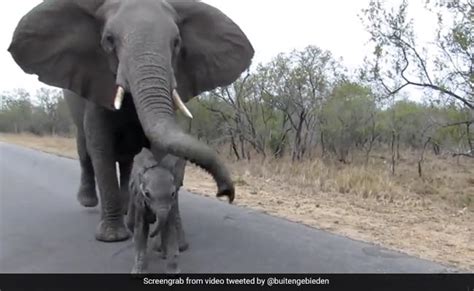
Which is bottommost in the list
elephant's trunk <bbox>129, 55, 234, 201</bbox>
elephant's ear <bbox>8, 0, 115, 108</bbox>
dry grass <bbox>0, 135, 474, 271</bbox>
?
dry grass <bbox>0, 135, 474, 271</bbox>

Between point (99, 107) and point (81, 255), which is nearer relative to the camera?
point (81, 255)

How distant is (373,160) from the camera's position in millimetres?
22922

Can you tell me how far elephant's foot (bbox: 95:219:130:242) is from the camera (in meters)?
5.29

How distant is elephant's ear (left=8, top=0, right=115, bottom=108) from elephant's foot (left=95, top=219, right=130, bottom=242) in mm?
1289

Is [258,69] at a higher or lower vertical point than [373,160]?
higher

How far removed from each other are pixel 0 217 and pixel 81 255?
2525 millimetres

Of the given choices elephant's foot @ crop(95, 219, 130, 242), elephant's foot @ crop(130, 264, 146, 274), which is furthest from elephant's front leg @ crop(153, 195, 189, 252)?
elephant's foot @ crop(95, 219, 130, 242)

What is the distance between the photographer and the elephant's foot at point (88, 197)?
7.27 metres

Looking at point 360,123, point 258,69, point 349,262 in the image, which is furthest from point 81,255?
point 360,123

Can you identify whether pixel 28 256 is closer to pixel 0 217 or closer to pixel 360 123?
pixel 0 217

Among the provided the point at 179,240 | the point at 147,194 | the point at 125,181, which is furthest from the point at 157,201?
the point at 125,181

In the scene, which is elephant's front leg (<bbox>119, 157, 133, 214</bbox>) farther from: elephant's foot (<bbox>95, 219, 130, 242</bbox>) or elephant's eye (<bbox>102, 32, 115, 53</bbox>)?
elephant's eye (<bbox>102, 32, 115, 53</bbox>)

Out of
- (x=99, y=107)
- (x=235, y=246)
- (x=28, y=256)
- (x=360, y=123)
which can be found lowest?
(x=28, y=256)
